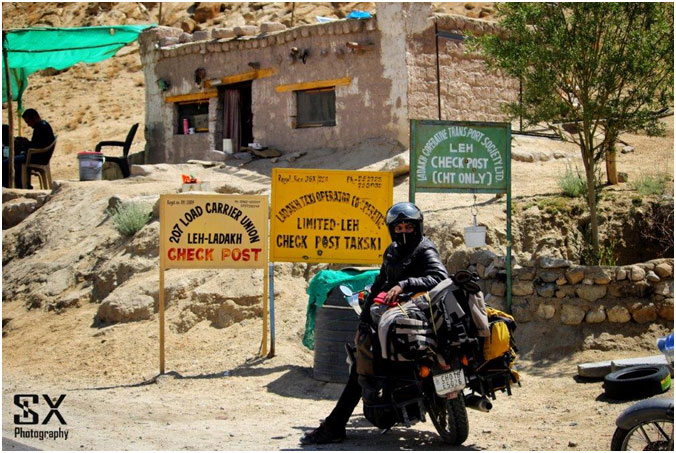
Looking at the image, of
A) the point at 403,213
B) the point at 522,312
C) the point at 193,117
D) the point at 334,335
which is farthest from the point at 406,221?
the point at 193,117

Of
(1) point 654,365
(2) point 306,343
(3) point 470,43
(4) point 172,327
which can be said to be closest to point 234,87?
(3) point 470,43

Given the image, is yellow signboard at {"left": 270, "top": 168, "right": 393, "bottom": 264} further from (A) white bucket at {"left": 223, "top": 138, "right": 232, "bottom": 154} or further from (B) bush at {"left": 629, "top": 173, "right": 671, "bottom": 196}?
(A) white bucket at {"left": 223, "top": 138, "right": 232, "bottom": 154}

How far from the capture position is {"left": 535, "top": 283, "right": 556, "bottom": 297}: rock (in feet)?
35.1

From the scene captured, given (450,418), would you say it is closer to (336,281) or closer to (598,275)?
(336,281)

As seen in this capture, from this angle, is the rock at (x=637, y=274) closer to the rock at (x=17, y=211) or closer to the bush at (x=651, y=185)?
the bush at (x=651, y=185)

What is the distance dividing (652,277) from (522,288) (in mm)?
1422

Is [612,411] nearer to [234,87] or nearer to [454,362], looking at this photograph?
[454,362]

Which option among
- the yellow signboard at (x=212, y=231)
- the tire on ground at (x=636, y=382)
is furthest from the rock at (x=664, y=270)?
the yellow signboard at (x=212, y=231)

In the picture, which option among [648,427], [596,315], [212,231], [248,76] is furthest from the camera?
[248,76]

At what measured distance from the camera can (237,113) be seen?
22.0m

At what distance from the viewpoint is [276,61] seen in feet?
68.3

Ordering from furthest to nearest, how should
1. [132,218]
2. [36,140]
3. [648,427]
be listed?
[36,140] < [132,218] < [648,427]

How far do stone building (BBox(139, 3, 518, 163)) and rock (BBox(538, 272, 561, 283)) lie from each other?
22.1 feet

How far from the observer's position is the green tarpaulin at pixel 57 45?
71.4 feet
